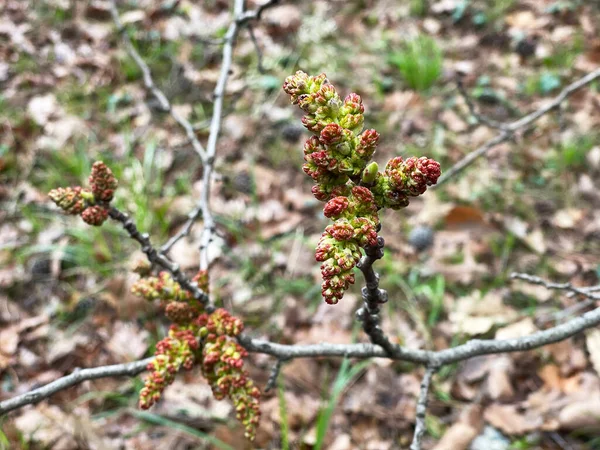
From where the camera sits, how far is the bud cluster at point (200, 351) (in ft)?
3.42

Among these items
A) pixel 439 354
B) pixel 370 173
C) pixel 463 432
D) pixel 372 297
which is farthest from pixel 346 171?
pixel 463 432

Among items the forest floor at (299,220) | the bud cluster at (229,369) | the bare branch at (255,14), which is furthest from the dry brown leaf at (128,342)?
the bare branch at (255,14)

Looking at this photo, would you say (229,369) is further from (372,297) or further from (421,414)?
(421,414)

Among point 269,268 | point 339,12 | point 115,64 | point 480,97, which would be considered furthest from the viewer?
point 339,12

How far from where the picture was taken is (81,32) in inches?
190

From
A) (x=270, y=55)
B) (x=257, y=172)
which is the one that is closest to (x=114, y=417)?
(x=257, y=172)

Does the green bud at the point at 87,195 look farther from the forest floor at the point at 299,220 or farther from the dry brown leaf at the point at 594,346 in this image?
the dry brown leaf at the point at 594,346

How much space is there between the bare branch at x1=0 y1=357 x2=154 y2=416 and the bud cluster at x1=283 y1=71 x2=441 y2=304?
2.32ft

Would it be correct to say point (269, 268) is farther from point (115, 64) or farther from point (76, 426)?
point (115, 64)

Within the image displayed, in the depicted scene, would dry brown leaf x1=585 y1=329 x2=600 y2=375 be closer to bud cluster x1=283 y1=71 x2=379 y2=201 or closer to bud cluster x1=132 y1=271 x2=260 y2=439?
bud cluster x1=132 y1=271 x2=260 y2=439

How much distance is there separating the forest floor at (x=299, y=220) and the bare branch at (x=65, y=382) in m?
0.29

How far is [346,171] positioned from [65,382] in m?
0.82

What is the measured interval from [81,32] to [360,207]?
201 inches

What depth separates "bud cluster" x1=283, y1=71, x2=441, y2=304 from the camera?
2.21ft
